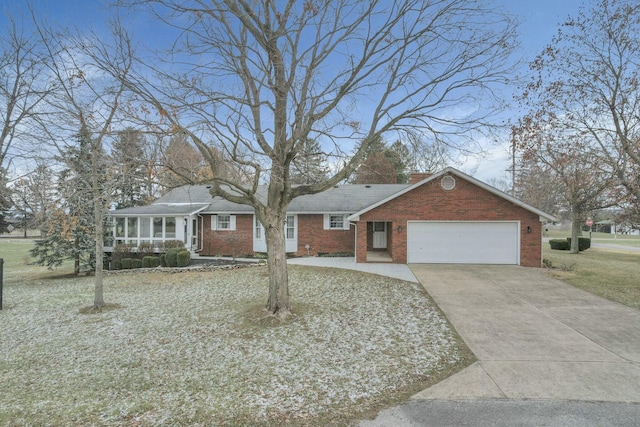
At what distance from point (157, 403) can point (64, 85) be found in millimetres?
7335

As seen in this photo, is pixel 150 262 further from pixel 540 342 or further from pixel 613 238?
pixel 613 238

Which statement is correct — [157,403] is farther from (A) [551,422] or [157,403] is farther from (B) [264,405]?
(A) [551,422]

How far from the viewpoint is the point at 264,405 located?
396 cm

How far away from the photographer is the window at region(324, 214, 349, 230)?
1812 cm

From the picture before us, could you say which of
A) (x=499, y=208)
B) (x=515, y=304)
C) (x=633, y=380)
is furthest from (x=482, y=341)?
(x=499, y=208)

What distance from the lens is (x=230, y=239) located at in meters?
18.8

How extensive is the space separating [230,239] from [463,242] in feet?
40.0

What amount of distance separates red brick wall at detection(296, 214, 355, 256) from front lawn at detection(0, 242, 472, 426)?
317 inches

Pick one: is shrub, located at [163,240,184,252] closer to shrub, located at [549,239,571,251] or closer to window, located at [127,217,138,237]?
window, located at [127,217,138,237]

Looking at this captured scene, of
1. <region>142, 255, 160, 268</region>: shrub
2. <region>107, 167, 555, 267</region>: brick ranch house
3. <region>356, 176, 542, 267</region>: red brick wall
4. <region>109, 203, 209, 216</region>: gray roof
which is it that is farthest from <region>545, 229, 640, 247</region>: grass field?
<region>142, 255, 160, 268</region>: shrub

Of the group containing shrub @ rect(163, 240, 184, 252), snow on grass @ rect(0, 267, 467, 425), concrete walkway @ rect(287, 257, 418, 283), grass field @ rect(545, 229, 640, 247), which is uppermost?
shrub @ rect(163, 240, 184, 252)

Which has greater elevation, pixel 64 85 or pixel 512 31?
pixel 512 31

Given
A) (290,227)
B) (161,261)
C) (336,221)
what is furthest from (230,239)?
(336,221)

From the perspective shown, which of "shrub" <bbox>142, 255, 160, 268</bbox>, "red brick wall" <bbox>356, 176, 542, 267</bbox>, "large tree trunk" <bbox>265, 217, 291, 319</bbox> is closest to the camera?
"large tree trunk" <bbox>265, 217, 291, 319</bbox>
